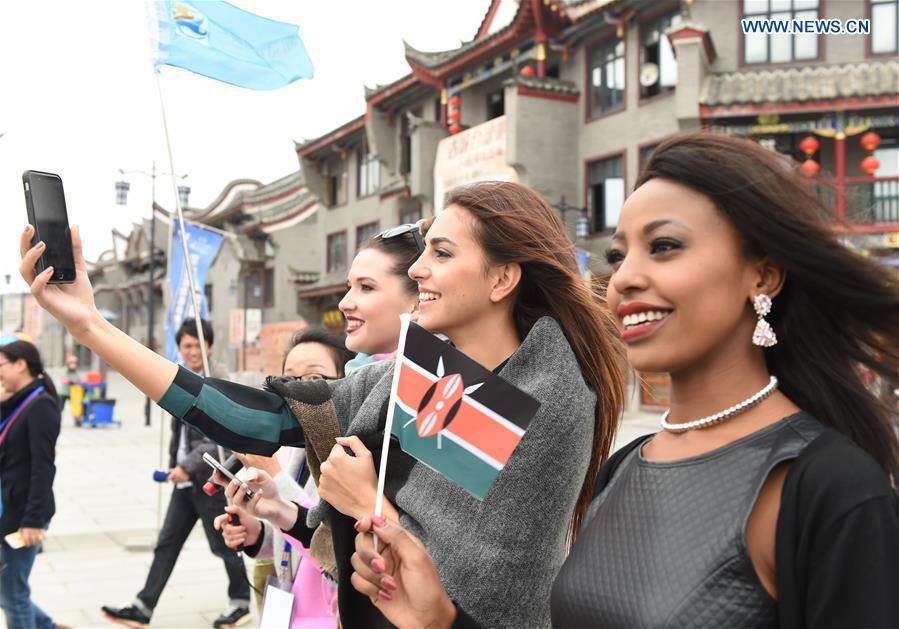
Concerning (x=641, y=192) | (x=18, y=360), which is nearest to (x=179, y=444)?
(x=18, y=360)

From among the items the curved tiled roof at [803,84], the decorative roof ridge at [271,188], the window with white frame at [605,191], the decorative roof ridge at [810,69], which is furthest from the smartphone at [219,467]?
the decorative roof ridge at [271,188]

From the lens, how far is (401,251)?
3.02 meters

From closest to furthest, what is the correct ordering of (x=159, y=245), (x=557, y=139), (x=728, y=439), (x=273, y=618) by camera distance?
(x=728, y=439) → (x=273, y=618) → (x=557, y=139) → (x=159, y=245)

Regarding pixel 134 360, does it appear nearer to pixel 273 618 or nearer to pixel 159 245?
pixel 273 618

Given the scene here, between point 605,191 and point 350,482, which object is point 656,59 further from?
point 350,482

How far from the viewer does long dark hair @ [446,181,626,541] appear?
226cm

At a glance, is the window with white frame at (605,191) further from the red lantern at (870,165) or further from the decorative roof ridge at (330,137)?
the decorative roof ridge at (330,137)

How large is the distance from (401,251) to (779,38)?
57.7ft

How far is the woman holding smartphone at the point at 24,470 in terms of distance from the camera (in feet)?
15.9

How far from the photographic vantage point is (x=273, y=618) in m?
2.93

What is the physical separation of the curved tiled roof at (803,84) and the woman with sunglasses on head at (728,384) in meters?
17.1

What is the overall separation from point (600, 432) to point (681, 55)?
55.2 ft

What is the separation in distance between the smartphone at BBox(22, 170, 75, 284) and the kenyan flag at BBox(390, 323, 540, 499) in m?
0.92

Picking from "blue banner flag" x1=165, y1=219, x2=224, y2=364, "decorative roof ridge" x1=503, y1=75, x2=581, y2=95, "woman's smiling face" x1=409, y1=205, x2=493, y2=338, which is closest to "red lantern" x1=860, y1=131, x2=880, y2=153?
"decorative roof ridge" x1=503, y1=75, x2=581, y2=95
